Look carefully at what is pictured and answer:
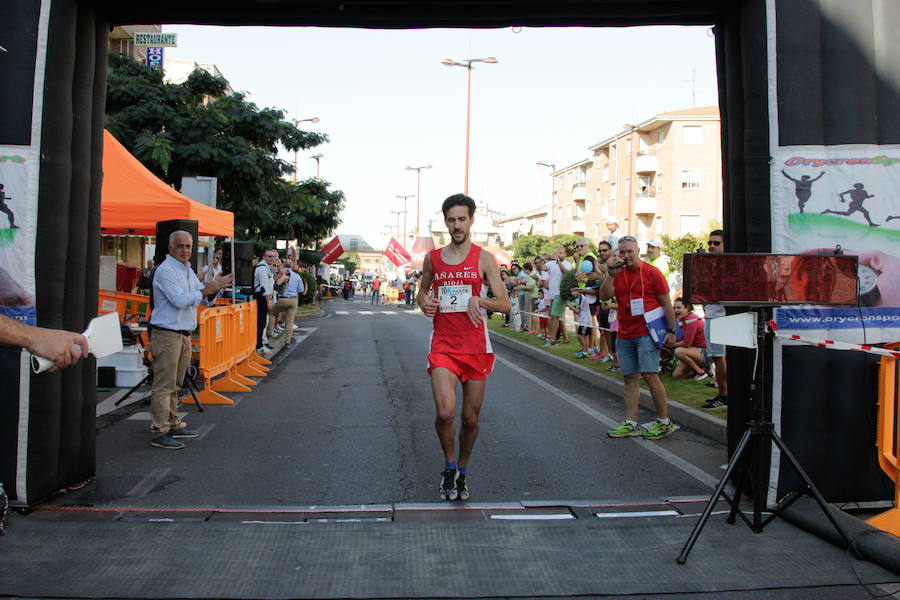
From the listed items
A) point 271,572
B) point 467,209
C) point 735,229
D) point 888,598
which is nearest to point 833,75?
point 735,229

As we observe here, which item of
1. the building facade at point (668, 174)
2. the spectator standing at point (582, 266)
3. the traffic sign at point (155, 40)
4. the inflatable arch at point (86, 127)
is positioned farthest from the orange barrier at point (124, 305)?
the building facade at point (668, 174)

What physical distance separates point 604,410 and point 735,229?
4.10 m

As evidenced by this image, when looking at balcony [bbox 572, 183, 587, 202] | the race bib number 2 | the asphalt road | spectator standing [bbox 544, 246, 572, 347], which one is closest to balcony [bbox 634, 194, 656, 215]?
balcony [bbox 572, 183, 587, 202]

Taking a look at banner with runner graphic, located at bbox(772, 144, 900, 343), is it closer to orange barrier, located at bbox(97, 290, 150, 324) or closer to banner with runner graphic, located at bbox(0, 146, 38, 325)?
banner with runner graphic, located at bbox(0, 146, 38, 325)

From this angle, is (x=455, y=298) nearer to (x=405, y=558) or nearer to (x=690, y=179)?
(x=405, y=558)

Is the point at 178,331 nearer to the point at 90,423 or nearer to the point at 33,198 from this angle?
the point at 90,423

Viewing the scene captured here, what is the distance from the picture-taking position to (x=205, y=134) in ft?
63.3

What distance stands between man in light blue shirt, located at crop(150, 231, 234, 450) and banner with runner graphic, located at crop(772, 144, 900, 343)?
195 inches

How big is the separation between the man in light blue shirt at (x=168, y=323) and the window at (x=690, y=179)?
57741 mm

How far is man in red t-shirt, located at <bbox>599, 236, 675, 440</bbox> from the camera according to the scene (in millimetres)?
7070

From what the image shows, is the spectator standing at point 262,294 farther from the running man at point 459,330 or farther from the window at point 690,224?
the window at point 690,224

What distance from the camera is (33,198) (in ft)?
15.9

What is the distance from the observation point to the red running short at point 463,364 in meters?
5.10

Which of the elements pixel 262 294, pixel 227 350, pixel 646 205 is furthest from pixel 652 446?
pixel 646 205
